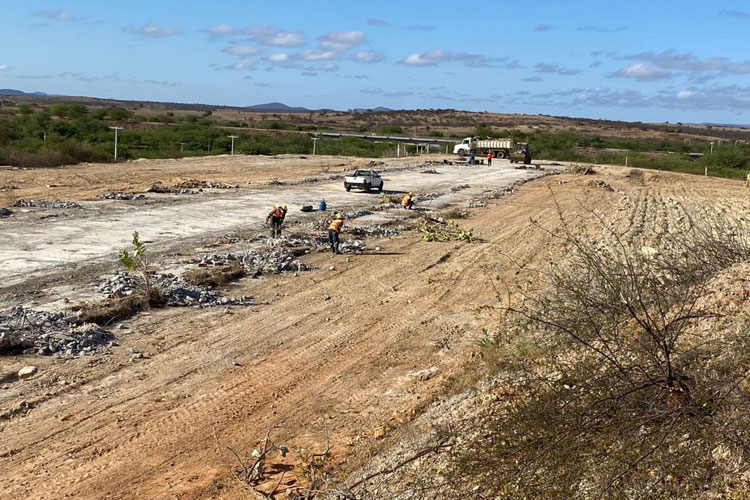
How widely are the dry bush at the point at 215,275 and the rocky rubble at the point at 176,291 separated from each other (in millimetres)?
482

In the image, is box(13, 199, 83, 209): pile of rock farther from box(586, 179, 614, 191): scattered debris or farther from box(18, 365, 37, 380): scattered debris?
box(586, 179, 614, 191): scattered debris

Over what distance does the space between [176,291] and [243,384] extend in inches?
196

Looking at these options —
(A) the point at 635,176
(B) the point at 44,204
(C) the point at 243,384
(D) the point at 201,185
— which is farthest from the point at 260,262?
(A) the point at 635,176

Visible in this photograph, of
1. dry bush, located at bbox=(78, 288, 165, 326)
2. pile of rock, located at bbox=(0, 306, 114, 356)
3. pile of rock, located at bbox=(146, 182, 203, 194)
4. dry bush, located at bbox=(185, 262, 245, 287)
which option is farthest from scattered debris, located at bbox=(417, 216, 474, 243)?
pile of rock, located at bbox=(0, 306, 114, 356)

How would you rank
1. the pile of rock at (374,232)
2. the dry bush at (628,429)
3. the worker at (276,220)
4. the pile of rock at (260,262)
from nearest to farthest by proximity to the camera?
1. the dry bush at (628,429)
2. the pile of rock at (260,262)
3. the worker at (276,220)
4. the pile of rock at (374,232)

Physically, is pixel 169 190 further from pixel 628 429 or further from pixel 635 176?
pixel 635 176

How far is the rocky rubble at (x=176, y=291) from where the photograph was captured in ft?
48.3

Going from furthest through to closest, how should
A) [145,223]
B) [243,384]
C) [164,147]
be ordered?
[164,147] → [145,223] → [243,384]

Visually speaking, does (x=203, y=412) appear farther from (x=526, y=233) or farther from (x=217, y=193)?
(x=217, y=193)

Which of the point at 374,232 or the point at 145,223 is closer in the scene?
the point at 145,223

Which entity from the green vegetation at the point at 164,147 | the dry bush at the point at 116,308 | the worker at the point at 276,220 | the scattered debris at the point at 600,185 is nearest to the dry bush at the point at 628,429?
the dry bush at the point at 116,308

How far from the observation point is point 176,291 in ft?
49.2

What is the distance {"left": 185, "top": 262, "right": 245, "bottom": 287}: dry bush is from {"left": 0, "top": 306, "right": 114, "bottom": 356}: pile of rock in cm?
379

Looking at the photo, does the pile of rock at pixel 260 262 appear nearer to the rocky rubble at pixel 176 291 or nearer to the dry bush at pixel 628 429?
the rocky rubble at pixel 176 291
